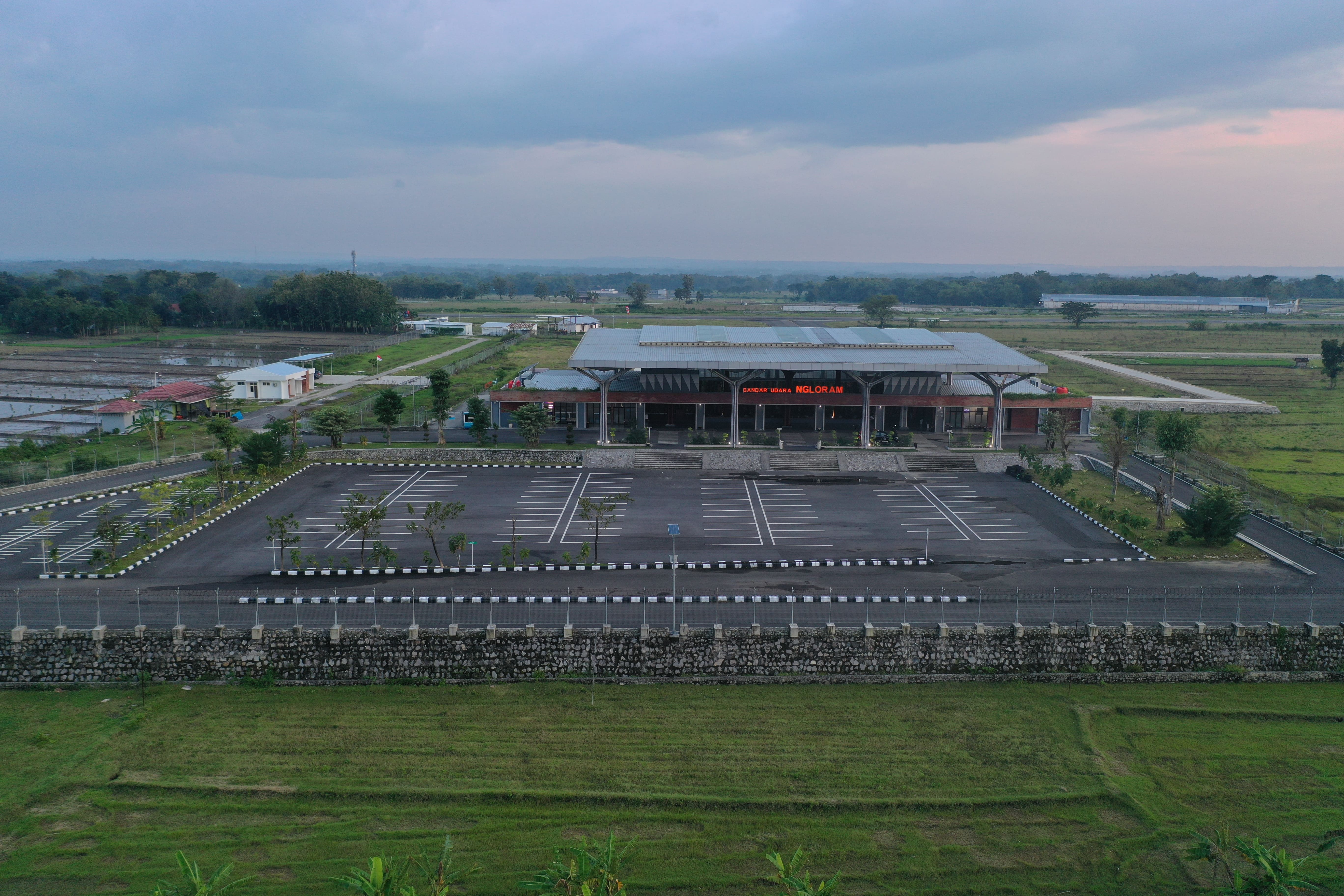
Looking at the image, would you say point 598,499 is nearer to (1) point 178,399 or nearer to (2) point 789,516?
(2) point 789,516

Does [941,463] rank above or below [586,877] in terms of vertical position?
above

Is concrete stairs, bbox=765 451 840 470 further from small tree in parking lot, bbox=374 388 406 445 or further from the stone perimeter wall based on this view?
the stone perimeter wall

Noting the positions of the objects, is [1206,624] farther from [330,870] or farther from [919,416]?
[919,416]

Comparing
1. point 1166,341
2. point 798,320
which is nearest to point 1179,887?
point 1166,341

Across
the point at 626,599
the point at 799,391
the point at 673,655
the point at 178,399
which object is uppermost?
the point at 799,391

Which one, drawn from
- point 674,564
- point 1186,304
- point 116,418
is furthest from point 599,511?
point 1186,304
